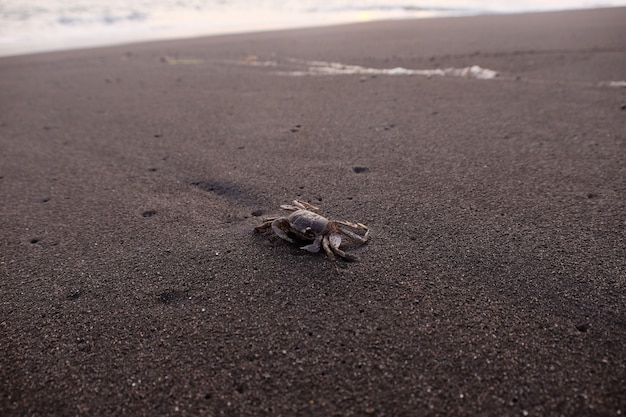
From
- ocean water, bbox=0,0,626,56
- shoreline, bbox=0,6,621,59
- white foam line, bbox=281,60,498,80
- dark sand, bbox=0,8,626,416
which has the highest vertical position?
ocean water, bbox=0,0,626,56

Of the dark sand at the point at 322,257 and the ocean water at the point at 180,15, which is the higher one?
the ocean water at the point at 180,15

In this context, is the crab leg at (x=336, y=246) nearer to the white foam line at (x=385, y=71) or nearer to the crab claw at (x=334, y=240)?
the crab claw at (x=334, y=240)

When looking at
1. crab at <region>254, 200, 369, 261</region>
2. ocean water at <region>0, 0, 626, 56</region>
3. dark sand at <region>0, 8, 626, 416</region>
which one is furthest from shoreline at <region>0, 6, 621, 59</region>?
crab at <region>254, 200, 369, 261</region>

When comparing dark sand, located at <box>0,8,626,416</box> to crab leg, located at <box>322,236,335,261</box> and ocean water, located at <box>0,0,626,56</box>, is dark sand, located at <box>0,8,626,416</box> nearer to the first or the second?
crab leg, located at <box>322,236,335,261</box>

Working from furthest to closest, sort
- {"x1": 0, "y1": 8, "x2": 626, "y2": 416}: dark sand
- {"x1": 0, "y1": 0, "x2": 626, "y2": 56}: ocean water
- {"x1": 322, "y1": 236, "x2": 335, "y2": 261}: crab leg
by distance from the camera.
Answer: {"x1": 0, "y1": 0, "x2": 626, "y2": 56}: ocean water → {"x1": 322, "y1": 236, "x2": 335, "y2": 261}: crab leg → {"x1": 0, "y1": 8, "x2": 626, "y2": 416}: dark sand

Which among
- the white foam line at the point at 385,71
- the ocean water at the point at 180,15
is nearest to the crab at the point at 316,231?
the white foam line at the point at 385,71

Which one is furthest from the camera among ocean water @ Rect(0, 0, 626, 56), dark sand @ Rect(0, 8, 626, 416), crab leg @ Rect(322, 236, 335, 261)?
ocean water @ Rect(0, 0, 626, 56)

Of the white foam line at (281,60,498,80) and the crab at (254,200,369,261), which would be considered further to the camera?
the white foam line at (281,60,498,80)
